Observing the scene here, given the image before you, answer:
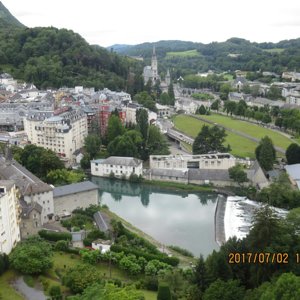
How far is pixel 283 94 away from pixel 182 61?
46827mm

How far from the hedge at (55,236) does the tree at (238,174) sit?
31.7 feet

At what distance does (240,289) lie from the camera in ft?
33.2

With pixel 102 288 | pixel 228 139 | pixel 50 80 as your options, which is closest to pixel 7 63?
pixel 50 80

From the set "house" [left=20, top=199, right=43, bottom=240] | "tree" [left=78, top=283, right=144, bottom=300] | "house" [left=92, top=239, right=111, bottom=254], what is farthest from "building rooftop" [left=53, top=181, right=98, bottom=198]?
"tree" [left=78, top=283, right=144, bottom=300]

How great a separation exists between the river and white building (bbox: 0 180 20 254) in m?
5.37

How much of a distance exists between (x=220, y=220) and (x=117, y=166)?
25.4 ft

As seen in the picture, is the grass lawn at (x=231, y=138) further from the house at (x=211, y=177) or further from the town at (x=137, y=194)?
the house at (x=211, y=177)

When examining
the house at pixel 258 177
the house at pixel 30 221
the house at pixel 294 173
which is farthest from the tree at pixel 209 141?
the house at pixel 30 221

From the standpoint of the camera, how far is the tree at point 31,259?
41.5 feet

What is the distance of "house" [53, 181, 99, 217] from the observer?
18.0m

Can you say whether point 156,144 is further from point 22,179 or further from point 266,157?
point 22,179

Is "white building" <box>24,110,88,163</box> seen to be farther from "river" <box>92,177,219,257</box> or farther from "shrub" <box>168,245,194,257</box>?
"shrub" <box>168,245,194,257</box>

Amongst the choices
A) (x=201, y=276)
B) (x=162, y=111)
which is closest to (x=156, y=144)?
(x=162, y=111)

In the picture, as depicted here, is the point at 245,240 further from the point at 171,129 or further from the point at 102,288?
the point at 171,129
